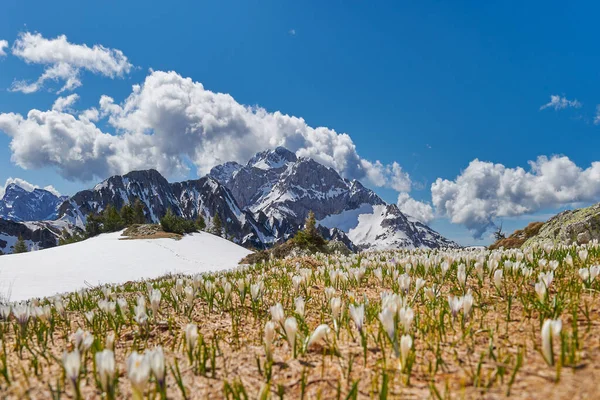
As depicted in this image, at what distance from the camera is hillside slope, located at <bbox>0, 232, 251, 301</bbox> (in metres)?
22.2

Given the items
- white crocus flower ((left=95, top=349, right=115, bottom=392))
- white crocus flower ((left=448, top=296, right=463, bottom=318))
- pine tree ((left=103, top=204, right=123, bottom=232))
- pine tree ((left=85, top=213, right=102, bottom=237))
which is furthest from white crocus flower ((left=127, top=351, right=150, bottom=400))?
pine tree ((left=85, top=213, right=102, bottom=237))

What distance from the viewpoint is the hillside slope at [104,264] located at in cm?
2217

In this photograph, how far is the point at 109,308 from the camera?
3.88 meters

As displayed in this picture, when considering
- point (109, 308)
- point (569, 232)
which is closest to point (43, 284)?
point (109, 308)

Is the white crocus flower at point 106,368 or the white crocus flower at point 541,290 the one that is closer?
the white crocus flower at point 106,368

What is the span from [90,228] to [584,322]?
11070 centimetres

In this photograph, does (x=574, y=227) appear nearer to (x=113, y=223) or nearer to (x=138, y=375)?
(x=138, y=375)

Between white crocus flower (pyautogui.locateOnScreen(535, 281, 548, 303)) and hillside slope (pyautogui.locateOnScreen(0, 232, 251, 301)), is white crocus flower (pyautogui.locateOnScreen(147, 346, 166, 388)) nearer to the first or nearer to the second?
white crocus flower (pyautogui.locateOnScreen(535, 281, 548, 303))

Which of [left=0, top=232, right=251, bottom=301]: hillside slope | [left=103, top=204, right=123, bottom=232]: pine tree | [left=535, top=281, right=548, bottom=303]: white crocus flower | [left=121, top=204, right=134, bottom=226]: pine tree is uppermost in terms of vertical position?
[left=121, top=204, right=134, bottom=226]: pine tree

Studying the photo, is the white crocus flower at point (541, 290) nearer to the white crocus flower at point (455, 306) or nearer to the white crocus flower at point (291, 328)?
the white crocus flower at point (455, 306)

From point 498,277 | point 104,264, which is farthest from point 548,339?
point 104,264

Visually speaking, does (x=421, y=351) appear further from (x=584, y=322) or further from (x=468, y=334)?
(x=584, y=322)

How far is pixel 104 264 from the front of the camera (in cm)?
3238

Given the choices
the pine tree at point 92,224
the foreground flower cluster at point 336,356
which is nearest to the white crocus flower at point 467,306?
the foreground flower cluster at point 336,356
